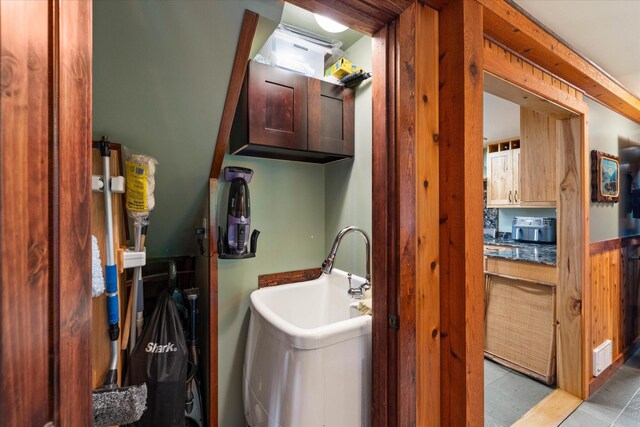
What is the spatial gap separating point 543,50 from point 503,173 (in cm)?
273

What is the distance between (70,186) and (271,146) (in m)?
1.11

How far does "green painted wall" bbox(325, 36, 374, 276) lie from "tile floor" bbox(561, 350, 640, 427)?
162 cm

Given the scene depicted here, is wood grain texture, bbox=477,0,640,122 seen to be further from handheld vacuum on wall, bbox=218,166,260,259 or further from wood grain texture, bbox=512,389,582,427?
wood grain texture, bbox=512,389,582,427

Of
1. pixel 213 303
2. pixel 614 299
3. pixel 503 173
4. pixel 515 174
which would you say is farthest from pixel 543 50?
pixel 503 173

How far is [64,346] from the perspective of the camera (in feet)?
1.56

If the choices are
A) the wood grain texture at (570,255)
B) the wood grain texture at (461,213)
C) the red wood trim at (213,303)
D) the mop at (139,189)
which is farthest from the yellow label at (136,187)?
the wood grain texture at (570,255)

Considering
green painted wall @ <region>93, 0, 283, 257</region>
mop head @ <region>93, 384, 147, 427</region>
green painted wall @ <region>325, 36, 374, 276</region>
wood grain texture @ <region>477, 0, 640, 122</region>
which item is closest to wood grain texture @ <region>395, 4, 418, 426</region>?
wood grain texture @ <region>477, 0, 640, 122</region>

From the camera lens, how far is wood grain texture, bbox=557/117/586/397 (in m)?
1.92

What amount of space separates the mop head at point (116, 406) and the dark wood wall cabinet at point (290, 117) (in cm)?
112

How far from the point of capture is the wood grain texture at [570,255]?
1922 millimetres

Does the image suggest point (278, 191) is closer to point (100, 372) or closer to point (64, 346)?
point (100, 372)

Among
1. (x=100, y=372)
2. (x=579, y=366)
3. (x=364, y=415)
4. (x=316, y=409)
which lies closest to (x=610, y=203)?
(x=579, y=366)

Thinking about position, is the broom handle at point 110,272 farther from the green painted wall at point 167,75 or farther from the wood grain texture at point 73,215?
the wood grain texture at point 73,215

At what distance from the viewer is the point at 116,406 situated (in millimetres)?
825
